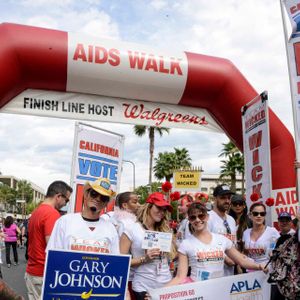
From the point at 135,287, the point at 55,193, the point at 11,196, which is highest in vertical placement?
the point at 11,196

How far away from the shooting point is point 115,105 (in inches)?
275

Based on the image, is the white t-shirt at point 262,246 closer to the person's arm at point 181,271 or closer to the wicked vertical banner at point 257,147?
the wicked vertical banner at point 257,147

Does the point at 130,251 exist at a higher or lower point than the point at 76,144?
lower

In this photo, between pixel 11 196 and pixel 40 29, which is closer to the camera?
pixel 40 29

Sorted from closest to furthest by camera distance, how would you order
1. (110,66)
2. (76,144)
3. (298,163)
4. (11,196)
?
(298,163) → (76,144) → (110,66) → (11,196)

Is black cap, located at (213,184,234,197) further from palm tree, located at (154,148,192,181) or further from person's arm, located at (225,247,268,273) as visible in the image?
palm tree, located at (154,148,192,181)

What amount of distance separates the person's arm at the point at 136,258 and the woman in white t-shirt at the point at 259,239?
1.69 meters

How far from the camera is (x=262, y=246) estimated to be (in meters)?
5.05

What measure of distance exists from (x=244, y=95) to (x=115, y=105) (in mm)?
2097

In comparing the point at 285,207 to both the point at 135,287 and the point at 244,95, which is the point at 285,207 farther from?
the point at 135,287

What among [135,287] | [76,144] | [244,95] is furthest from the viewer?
[244,95]

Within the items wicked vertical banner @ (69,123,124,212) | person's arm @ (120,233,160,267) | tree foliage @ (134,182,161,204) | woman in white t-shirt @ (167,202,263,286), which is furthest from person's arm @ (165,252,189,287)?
tree foliage @ (134,182,161,204)

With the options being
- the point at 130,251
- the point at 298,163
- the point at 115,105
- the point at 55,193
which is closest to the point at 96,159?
the point at 115,105

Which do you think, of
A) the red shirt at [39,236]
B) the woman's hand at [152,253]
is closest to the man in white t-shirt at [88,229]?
the woman's hand at [152,253]
